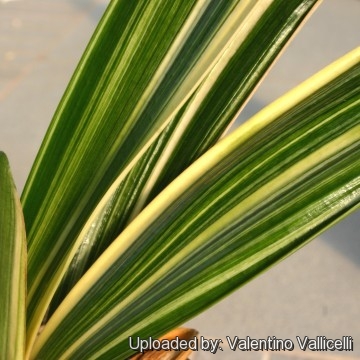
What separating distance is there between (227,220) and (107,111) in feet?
0.39

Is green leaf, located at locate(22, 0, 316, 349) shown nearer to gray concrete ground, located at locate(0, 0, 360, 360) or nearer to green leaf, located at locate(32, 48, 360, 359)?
green leaf, located at locate(32, 48, 360, 359)

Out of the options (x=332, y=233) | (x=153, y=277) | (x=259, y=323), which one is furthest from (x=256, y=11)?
(x=332, y=233)

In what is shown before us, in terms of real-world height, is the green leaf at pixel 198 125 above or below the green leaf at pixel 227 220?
above


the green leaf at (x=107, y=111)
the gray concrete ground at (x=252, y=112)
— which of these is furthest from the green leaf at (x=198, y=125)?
the gray concrete ground at (x=252, y=112)

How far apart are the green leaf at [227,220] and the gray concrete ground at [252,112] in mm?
564

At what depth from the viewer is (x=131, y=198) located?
0.41 m

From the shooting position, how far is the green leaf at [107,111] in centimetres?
37

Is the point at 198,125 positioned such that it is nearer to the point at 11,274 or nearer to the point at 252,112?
the point at 11,274

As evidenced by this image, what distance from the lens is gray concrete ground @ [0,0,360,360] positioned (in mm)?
964

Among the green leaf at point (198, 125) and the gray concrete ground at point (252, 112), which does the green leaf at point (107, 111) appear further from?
the gray concrete ground at point (252, 112)

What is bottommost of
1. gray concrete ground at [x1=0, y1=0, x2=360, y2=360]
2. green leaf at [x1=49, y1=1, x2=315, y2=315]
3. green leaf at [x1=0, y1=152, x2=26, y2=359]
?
green leaf at [x1=0, y1=152, x2=26, y2=359]

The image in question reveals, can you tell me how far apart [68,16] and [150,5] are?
78.3 inches

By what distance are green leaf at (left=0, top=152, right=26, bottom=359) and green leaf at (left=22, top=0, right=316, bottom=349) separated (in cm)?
5

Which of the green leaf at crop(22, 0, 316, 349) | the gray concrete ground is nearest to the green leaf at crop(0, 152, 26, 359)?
the green leaf at crop(22, 0, 316, 349)
